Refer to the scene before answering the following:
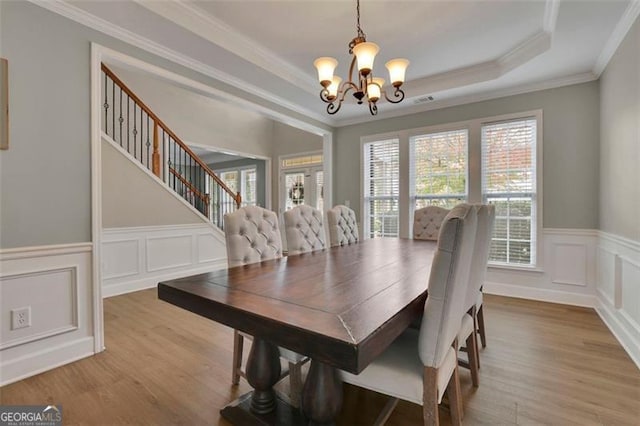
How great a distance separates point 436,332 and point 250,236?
1.35 m

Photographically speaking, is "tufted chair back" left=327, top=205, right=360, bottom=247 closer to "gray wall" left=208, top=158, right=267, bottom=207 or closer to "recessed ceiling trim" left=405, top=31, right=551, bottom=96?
"recessed ceiling trim" left=405, top=31, right=551, bottom=96

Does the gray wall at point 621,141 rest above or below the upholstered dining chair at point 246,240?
above

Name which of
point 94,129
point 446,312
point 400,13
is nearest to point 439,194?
point 400,13

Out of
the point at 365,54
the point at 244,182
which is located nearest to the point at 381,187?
the point at 365,54

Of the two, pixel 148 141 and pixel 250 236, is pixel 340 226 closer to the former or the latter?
pixel 250 236

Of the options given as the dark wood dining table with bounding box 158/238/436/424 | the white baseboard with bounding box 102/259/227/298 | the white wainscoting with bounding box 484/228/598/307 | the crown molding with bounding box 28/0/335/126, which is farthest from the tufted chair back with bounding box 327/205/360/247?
the white baseboard with bounding box 102/259/227/298

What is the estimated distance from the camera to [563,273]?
3.52 m

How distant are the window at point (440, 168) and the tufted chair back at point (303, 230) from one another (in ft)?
7.41

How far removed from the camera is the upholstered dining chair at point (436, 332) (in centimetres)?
109

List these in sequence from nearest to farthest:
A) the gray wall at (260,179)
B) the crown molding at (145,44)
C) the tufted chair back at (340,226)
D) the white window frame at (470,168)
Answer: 1. the crown molding at (145,44)
2. the tufted chair back at (340,226)
3. the white window frame at (470,168)
4. the gray wall at (260,179)

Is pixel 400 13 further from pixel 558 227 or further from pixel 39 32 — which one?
→ pixel 558 227

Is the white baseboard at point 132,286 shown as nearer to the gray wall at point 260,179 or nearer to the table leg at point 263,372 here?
the table leg at point 263,372

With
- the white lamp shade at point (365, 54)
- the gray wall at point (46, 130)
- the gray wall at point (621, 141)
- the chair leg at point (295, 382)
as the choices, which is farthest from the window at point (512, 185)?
the gray wall at point (46, 130)

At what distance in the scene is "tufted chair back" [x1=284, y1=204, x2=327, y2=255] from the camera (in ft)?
8.34
